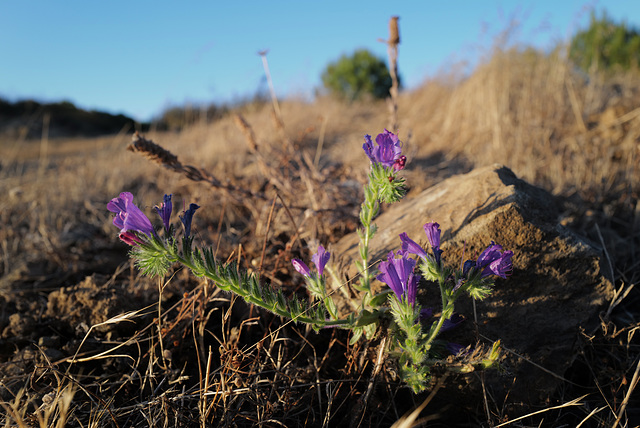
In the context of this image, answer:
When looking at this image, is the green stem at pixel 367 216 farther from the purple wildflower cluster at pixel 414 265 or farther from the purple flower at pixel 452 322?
the purple flower at pixel 452 322

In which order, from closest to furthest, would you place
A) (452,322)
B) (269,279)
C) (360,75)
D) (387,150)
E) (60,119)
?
1. (387,150)
2. (452,322)
3. (269,279)
4. (360,75)
5. (60,119)

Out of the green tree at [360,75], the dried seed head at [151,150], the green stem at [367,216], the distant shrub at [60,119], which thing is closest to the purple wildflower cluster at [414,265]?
the green stem at [367,216]

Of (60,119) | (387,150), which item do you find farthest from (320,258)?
(60,119)

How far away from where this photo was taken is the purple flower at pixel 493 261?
133 centimetres

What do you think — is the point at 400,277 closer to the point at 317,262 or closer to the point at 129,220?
the point at 317,262

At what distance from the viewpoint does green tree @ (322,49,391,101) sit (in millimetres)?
17000

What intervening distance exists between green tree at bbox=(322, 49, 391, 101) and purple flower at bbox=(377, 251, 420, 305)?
16132mm

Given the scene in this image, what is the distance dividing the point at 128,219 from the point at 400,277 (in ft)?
2.70

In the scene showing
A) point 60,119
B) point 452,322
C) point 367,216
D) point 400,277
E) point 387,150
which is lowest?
point 452,322

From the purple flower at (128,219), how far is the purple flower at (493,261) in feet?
3.33

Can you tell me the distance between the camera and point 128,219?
1.19m

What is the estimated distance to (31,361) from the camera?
1837 millimetres

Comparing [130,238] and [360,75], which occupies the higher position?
[360,75]

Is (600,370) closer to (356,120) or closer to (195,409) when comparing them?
(195,409)
